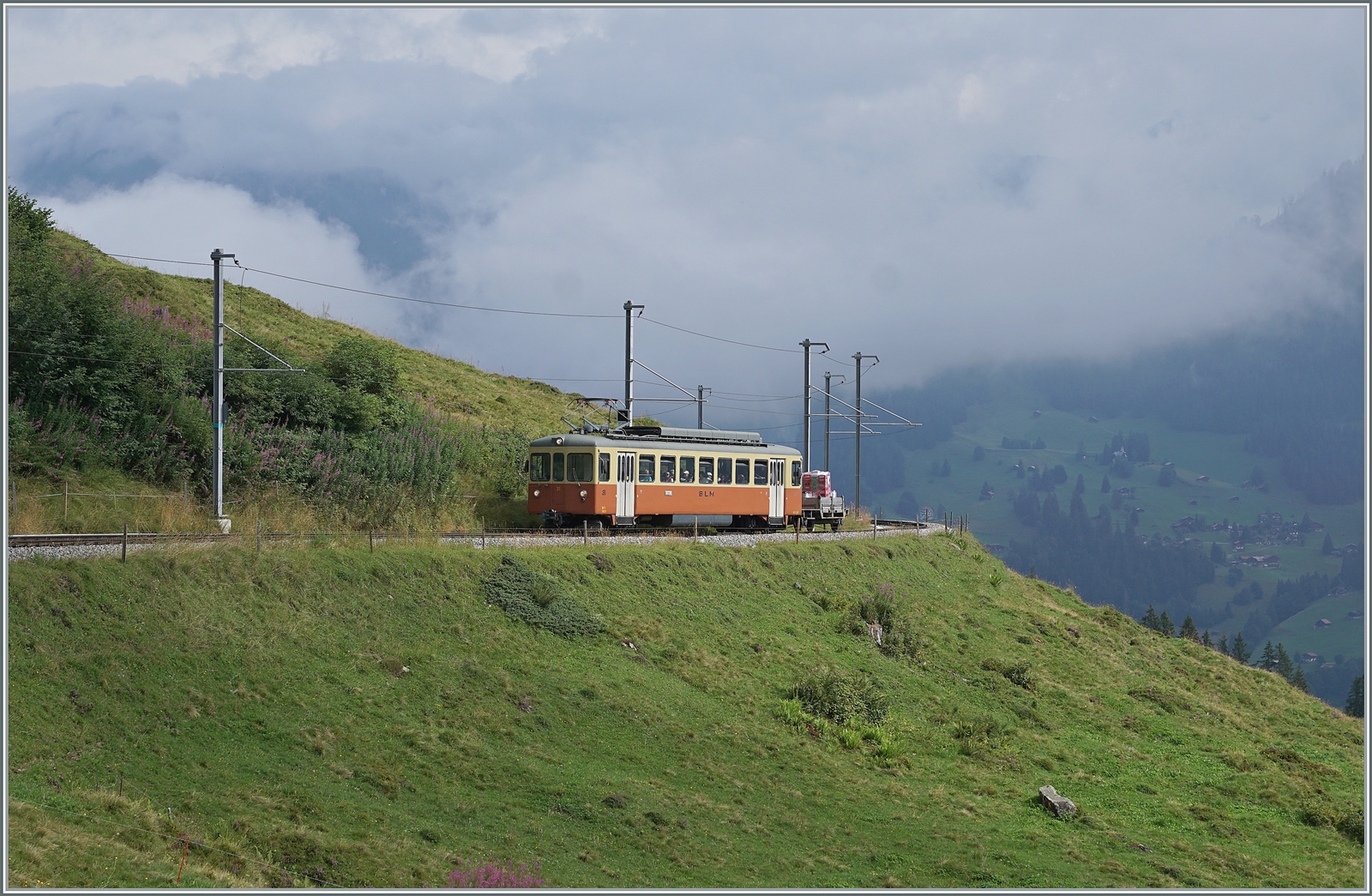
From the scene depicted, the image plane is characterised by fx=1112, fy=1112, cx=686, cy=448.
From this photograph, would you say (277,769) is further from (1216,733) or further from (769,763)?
(1216,733)

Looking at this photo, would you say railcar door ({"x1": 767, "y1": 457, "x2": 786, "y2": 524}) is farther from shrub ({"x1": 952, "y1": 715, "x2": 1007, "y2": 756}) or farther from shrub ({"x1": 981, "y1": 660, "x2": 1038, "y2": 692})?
shrub ({"x1": 952, "y1": 715, "x2": 1007, "y2": 756})

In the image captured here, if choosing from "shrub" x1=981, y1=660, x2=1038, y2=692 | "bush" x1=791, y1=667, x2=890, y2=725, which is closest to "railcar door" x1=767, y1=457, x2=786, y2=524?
"shrub" x1=981, y1=660, x2=1038, y2=692

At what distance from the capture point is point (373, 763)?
58.9 ft

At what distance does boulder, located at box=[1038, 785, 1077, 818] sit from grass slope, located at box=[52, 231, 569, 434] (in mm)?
32805

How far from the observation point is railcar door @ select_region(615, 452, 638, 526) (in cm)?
3481

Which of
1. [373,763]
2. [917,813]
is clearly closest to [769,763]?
[917,813]

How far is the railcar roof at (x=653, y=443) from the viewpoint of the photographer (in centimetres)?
3453

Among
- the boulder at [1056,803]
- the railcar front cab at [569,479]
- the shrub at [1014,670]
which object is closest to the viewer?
the boulder at [1056,803]

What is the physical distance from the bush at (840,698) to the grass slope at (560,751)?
1.54ft

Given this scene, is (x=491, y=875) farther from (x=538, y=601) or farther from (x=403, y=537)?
(x=403, y=537)

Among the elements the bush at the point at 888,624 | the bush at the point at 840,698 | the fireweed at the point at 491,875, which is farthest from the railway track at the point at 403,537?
the fireweed at the point at 491,875

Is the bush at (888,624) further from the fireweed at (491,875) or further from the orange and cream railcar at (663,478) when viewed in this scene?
the fireweed at (491,875)

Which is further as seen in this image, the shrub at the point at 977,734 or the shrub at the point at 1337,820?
the shrub at the point at 977,734

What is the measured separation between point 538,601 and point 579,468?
931cm
